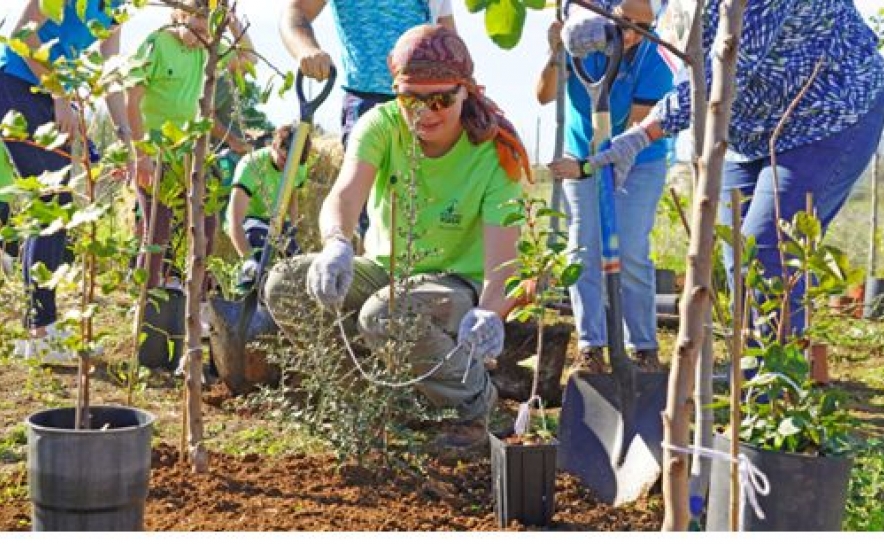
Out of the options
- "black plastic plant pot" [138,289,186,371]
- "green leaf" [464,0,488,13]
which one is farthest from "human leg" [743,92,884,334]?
"black plastic plant pot" [138,289,186,371]

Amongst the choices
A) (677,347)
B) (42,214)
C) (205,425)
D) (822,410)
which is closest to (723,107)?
(677,347)

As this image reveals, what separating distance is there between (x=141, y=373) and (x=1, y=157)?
1.69 meters

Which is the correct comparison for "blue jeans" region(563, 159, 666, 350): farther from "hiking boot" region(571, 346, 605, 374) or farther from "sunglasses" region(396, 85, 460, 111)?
"sunglasses" region(396, 85, 460, 111)

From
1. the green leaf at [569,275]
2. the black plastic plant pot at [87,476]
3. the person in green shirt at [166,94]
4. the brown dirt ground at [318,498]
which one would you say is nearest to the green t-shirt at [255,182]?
the person in green shirt at [166,94]

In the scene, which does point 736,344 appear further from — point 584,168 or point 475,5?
point 584,168

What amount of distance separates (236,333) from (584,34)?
145 centimetres

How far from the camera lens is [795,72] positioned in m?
3.20

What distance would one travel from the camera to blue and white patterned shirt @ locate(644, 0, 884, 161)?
3.13 metres

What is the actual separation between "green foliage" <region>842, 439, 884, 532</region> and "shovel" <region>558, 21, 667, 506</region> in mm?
438

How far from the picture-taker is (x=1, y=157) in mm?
4160

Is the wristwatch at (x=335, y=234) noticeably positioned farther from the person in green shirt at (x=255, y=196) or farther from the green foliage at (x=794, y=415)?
the person in green shirt at (x=255, y=196)

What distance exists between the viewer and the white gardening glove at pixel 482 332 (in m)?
2.91

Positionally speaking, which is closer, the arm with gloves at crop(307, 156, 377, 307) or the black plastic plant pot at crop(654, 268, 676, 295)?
the arm with gloves at crop(307, 156, 377, 307)

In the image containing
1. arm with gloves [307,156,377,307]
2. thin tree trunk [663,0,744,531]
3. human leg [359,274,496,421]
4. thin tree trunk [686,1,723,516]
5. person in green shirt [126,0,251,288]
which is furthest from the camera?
person in green shirt [126,0,251,288]
